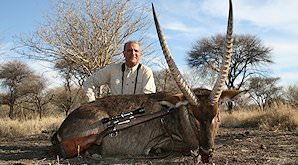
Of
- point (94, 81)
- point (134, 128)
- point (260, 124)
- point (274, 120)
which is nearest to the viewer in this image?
point (134, 128)

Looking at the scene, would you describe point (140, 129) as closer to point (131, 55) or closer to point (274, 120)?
point (131, 55)

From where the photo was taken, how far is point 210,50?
119 ft

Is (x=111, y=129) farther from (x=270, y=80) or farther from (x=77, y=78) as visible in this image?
(x=270, y=80)

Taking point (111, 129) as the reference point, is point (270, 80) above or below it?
above

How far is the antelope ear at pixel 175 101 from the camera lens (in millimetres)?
5996

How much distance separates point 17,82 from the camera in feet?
122

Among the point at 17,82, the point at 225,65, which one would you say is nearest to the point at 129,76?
the point at 225,65

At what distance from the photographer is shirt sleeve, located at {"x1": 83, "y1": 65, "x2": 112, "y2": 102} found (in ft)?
26.8

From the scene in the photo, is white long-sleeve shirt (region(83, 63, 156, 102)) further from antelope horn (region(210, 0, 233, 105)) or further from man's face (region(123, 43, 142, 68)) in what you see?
antelope horn (region(210, 0, 233, 105))

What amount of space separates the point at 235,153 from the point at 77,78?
19800 mm

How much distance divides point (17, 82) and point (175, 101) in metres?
33.7

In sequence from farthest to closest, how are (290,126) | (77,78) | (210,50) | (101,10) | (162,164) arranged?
1. (210,50)
2. (77,78)
3. (101,10)
4. (290,126)
5. (162,164)

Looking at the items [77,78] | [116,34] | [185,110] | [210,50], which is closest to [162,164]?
[185,110]

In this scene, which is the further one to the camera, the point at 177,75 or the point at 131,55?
the point at 131,55
